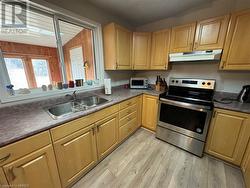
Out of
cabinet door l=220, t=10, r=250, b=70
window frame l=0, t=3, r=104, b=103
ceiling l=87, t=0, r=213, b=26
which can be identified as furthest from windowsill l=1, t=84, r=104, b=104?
cabinet door l=220, t=10, r=250, b=70

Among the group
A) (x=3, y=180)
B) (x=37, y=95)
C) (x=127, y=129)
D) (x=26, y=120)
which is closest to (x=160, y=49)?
(x=127, y=129)

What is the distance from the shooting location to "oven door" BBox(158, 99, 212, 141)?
159 centimetres

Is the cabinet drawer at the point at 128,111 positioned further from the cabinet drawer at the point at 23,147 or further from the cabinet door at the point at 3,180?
the cabinet door at the point at 3,180

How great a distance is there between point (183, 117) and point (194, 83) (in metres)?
0.71

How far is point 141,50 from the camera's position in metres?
2.36

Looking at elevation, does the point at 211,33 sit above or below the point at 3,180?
above

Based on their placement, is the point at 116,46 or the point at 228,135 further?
the point at 116,46

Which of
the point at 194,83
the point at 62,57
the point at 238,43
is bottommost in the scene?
the point at 194,83

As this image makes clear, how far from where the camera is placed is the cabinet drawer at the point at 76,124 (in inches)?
40.9

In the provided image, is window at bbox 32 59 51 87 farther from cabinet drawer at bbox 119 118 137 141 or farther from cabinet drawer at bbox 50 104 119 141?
cabinet drawer at bbox 119 118 137 141

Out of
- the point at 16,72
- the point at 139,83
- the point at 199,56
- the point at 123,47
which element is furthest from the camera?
the point at 139,83

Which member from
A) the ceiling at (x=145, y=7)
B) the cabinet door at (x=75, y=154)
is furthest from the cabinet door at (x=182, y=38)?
the cabinet door at (x=75, y=154)

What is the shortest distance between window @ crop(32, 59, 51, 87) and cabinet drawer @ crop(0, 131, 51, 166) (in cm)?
92

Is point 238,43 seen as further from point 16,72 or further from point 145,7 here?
point 16,72
